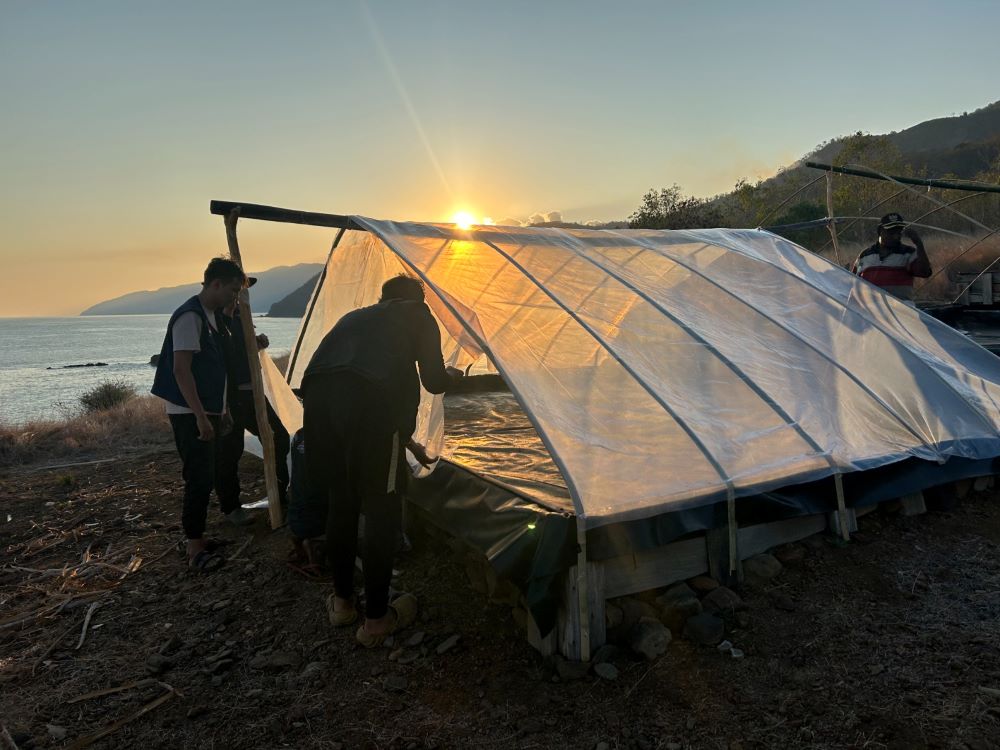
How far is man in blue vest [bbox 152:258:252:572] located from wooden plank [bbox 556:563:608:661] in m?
2.36

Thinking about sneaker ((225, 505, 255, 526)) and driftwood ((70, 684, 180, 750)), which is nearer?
driftwood ((70, 684, 180, 750))

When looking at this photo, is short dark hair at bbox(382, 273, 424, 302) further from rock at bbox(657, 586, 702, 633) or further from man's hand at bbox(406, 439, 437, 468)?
rock at bbox(657, 586, 702, 633)

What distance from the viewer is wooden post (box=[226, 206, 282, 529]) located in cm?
412

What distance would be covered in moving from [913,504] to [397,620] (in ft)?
11.0

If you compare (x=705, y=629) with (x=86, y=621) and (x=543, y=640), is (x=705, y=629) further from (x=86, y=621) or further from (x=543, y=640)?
(x=86, y=621)

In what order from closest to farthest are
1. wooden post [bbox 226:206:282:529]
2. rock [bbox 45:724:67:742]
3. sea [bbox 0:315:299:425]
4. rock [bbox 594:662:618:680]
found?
rock [bbox 45:724:67:742], rock [bbox 594:662:618:680], wooden post [bbox 226:206:282:529], sea [bbox 0:315:299:425]

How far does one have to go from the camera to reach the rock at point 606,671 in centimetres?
262

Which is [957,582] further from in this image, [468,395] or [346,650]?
[468,395]

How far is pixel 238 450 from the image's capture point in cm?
466

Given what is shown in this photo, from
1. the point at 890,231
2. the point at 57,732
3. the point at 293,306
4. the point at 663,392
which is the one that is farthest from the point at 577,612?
the point at 293,306

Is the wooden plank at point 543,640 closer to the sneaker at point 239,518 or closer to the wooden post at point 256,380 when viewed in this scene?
the wooden post at point 256,380

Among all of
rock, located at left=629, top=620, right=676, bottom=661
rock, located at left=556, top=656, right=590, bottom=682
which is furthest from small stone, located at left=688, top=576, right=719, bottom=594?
rock, located at left=556, top=656, right=590, bottom=682

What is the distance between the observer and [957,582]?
325 centimetres

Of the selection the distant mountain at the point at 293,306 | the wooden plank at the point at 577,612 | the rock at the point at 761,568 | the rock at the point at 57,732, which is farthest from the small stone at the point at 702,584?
the distant mountain at the point at 293,306
